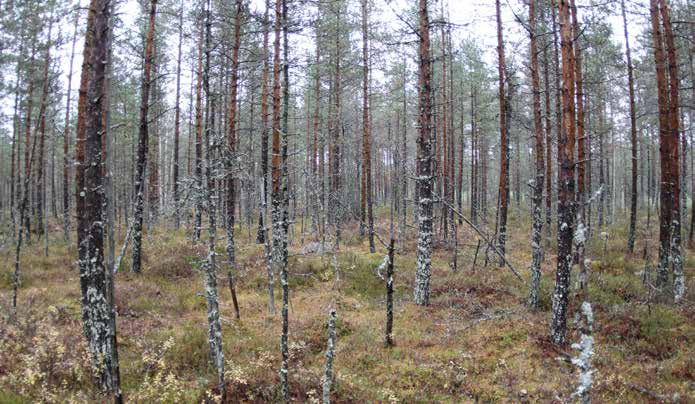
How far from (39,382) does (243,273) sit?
8.39 metres

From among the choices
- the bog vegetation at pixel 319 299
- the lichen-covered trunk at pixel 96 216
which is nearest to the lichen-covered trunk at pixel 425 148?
the bog vegetation at pixel 319 299

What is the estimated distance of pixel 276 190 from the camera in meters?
10.6

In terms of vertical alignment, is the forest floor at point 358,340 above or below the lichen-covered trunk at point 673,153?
below

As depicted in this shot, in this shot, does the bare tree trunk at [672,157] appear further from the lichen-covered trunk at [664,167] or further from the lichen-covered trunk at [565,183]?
the lichen-covered trunk at [565,183]

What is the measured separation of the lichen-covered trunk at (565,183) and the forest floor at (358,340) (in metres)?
0.36

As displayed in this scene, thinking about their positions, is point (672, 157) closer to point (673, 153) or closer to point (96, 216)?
point (673, 153)

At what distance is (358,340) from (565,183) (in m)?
5.86

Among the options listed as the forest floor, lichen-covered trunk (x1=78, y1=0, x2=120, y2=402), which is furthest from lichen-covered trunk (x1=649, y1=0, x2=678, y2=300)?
lichen-covered trunk (x1=78, y1=0, x2=120, y2=402)

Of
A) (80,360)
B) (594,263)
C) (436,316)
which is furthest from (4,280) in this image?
(594,263)

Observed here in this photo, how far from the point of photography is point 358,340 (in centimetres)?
1016

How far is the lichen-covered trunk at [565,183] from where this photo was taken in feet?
28.5

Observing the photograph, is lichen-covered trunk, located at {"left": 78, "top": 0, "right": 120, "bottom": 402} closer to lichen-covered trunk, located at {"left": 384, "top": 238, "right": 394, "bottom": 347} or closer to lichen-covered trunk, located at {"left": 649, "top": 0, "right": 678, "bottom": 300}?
lichen-covered trunk, located at {"left": 384, "top": 238, "right": 394, "bottom": 347}

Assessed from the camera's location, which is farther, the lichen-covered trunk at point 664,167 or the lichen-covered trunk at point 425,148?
the lichen-covered trunk at point 664,167

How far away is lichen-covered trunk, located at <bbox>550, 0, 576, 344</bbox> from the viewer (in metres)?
8.68
